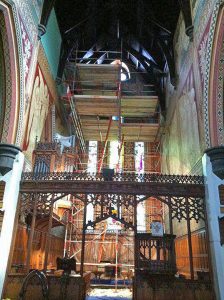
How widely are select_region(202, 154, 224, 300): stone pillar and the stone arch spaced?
5971 mm

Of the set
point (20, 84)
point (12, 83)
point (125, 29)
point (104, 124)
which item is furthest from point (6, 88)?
point (125, 29)

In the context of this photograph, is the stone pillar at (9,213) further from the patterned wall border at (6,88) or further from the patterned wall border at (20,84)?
the patterned wall border at (6,88)

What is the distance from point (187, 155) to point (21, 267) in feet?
22.8

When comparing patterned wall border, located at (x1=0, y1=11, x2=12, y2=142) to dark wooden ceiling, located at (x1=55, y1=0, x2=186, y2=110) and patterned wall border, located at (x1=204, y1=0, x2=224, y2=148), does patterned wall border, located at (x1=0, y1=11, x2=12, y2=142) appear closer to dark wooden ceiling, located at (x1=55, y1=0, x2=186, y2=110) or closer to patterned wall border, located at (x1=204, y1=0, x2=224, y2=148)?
dark wooden ceiling, located at (x1=55, y1=0, x2=186, y2=110)

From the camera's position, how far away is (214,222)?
7.75m

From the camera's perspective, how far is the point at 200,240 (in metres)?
8.52

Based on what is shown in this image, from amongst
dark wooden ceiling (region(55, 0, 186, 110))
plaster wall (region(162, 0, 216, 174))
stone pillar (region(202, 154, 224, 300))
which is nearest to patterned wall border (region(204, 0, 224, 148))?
plaster wall (region(162, 0, 216, 174))

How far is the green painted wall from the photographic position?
41.0 feet

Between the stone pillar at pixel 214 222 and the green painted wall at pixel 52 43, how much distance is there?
8420 mm

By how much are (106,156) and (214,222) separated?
36.8 ft

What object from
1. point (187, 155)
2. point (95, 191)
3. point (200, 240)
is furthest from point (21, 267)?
point (187, 155)

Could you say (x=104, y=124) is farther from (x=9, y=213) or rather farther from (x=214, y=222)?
(x=214, y=222)

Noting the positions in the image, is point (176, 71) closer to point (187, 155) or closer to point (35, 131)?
point (187, 155)

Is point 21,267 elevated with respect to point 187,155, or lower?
lower
